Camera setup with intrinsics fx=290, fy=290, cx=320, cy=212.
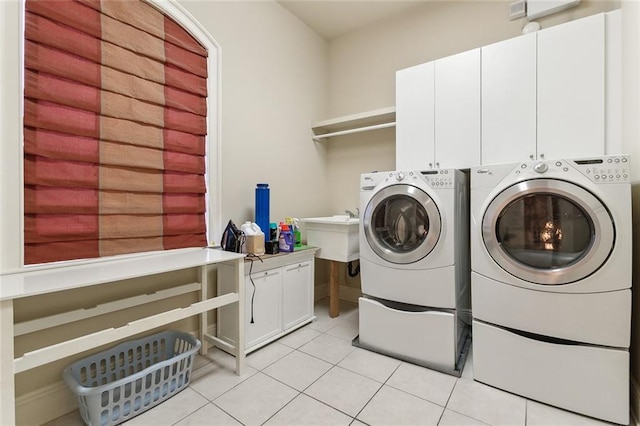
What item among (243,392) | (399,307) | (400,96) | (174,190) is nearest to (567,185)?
(399,307)

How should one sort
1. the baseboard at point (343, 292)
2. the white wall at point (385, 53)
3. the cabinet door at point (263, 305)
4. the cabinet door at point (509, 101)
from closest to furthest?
the cabinet door at point (509, 101), the cabinet door at point (263, 305), the white wall at point (385, 53), the baseboard at point (343, 292)

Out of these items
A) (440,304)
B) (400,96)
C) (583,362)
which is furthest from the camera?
(400,96)

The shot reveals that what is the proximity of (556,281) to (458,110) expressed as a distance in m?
1.35

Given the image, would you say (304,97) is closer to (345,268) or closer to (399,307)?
(345,268)

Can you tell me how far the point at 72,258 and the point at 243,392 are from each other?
119 centimetres

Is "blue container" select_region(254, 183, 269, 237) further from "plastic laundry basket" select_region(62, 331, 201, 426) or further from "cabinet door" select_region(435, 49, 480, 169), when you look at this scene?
"cabinet door" select_region(435, 49, 480, 169)

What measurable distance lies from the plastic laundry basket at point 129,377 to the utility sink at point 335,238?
1296 mm

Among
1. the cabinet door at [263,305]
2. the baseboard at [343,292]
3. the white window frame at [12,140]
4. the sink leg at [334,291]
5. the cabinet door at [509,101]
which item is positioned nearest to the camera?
the white window frame at [12,140]

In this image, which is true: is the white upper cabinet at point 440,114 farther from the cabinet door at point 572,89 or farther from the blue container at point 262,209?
the blue container at point 262,209

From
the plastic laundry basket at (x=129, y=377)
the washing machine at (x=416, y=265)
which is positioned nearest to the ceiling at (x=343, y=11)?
the washing machine at (x=416, y=265)

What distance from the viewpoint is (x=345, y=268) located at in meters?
3.31

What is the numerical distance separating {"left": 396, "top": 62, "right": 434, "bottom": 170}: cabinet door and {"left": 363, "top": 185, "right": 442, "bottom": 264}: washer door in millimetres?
534

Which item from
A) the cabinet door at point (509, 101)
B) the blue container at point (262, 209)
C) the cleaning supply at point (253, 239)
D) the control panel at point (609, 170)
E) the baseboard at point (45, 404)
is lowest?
the baseboard at point (45, 404)

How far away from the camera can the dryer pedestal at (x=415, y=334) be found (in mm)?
1838
